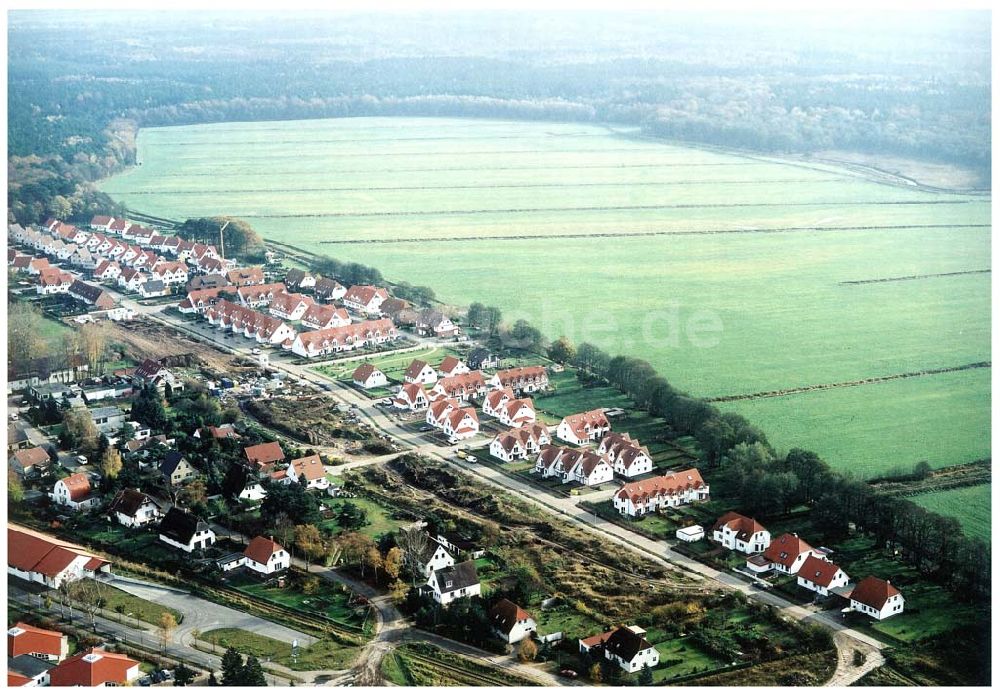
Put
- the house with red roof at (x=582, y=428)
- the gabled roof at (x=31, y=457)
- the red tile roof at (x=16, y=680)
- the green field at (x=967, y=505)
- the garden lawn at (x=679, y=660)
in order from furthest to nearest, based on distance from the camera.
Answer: the house with red roof at (x=582, y=428) → the gabled roof at (x=31, y=457) → the green field at (x=967, y=505) → the garden lawn at (x=679, y=660) → the red tile roof at (x=16, y=680)

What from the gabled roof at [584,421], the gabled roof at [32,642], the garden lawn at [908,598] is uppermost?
the gabled roof at [584,421]

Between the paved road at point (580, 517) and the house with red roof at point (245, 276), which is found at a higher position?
the house with red roof at point (245, 276)

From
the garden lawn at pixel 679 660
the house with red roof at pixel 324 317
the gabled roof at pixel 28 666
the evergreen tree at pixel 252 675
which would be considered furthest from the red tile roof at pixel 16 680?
the house with red roof at pixel 324 317

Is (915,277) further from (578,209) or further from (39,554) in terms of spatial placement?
(39,554)

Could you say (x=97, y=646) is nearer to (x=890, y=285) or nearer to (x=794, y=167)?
(x=890, y=285)

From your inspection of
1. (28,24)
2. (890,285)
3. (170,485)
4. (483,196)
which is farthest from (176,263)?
(890,285)

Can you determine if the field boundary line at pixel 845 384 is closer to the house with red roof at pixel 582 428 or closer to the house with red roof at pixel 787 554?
the house with red roof at pixel 582 428
